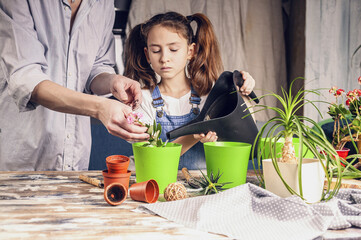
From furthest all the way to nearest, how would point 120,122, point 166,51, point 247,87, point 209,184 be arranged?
point 166,51
point 247,87
point 120,122
point 209,184

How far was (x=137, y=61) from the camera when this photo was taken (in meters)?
2.09

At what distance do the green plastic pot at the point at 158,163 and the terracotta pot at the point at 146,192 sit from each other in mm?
86

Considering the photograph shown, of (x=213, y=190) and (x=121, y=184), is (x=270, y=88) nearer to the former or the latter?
(x=213, y=190)

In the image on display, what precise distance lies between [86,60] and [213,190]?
4.00 ft

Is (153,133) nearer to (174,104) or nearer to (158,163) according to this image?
(158,163)

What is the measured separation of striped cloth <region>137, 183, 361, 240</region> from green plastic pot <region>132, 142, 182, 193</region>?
0.59ft

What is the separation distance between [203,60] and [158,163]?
120cm

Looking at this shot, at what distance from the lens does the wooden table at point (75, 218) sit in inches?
26.8

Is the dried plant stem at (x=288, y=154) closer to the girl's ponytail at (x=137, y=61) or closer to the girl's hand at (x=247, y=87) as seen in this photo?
the girl's hand at (x=247, y=87)

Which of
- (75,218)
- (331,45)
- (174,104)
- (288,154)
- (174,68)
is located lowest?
(75,218)

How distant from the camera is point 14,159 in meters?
1.79

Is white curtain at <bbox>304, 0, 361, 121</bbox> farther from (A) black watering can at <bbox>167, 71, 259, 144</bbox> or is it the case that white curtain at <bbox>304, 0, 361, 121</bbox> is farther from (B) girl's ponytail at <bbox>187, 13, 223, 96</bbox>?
(A) black watering can at <bbox>167, 71, 259, 144</bbox>

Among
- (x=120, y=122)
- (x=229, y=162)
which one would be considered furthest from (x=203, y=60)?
(x=229, y=162)

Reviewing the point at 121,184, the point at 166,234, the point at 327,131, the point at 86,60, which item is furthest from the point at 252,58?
the point at 166,234
